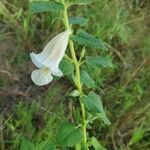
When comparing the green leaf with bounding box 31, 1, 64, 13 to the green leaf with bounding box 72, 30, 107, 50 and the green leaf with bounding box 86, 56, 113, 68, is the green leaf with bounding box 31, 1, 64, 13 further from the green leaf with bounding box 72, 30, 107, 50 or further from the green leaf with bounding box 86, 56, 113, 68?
the green leaf with bounding box 86, 56, 113, 68

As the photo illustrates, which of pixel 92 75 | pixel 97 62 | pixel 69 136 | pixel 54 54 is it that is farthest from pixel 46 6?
pixel 92 75

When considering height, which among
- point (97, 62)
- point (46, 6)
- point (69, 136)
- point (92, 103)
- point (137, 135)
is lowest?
point (137, 135)

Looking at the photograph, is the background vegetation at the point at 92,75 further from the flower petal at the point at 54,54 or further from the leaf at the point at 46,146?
the flower petal at the point at 54,54

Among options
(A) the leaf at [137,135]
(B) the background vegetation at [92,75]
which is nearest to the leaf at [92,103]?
(B) the background vegetation at [92,75]

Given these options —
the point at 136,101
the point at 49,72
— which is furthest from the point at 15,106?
the point at 49,72

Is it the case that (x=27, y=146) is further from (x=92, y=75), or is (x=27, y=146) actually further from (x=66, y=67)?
(x=92, y=75)

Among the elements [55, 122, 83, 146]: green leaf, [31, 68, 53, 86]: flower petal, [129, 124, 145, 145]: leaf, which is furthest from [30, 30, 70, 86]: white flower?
[129, 124, 145, 145]: leaf
